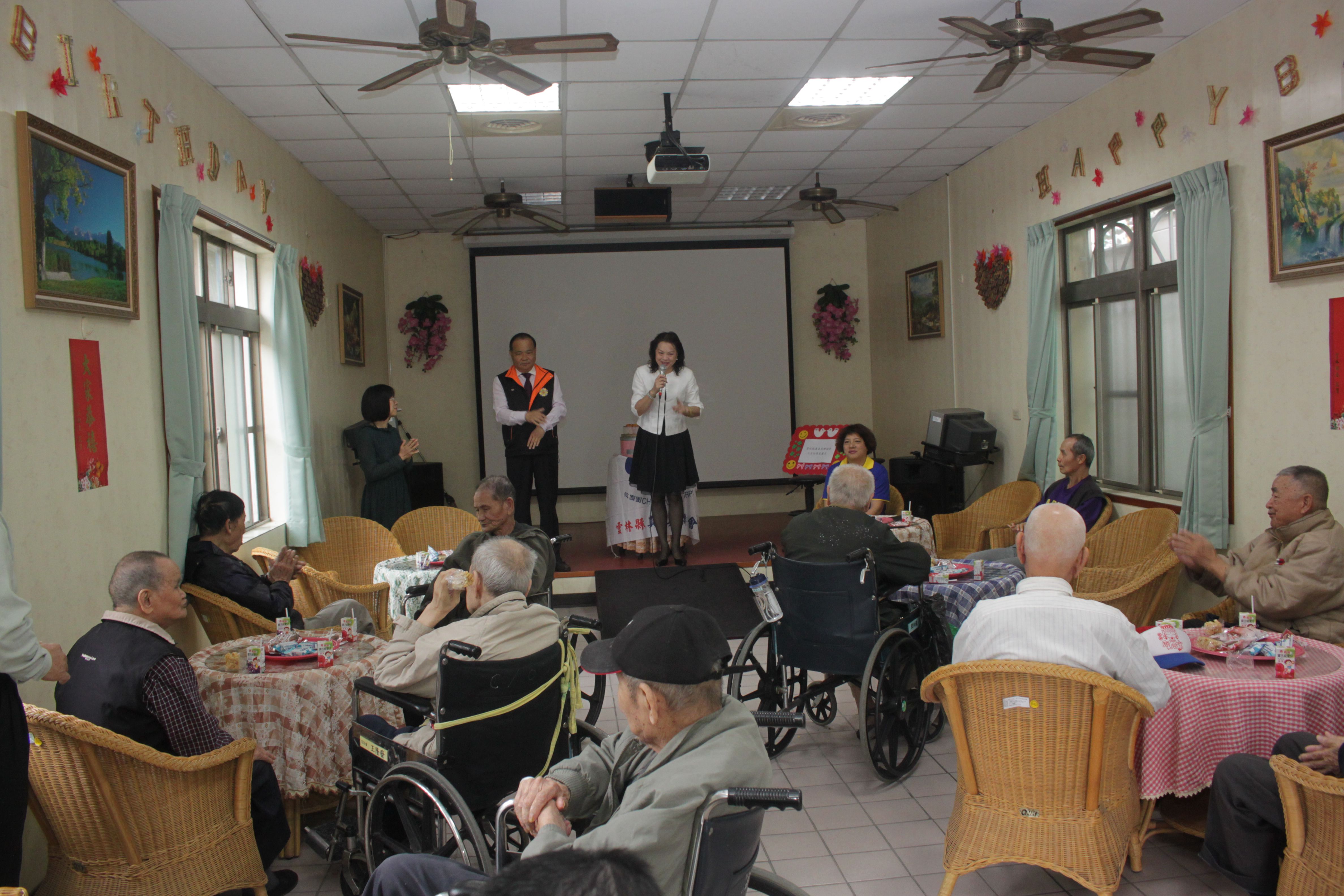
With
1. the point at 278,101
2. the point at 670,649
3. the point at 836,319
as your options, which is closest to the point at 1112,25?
the point at 670,649

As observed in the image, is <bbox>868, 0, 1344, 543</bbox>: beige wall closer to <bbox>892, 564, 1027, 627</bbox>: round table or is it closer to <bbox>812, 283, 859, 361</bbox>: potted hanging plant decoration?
<bbox>892, 564, 1027, 627</bbox>: round table

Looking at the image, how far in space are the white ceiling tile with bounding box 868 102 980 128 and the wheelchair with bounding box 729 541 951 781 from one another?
10.3 ft

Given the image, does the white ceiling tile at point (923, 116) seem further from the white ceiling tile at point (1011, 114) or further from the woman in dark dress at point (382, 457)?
the woman in dark dress at point (382, 457)

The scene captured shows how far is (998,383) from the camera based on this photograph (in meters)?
7.05

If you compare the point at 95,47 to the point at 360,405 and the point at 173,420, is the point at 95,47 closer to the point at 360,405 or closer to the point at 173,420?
the point at 173,420

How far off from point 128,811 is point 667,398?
184 inches

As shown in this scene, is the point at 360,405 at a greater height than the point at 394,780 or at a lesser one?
greater

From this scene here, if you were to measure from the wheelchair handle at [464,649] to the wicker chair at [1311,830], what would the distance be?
1990 millimetres

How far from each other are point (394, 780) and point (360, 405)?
18.6 feet

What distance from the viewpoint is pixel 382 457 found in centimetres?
657

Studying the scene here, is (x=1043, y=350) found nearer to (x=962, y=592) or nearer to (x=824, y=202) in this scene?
(x=824, y=202)

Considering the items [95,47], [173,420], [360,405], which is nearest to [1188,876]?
[173,420]

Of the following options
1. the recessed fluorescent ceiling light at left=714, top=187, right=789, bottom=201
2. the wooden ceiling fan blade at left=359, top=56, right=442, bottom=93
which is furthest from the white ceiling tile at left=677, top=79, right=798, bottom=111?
the recessed fluorescent ceiling light at left=714, top=187, right=789, bottom=201

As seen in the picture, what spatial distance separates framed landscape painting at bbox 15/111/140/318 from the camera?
10.4 ft
